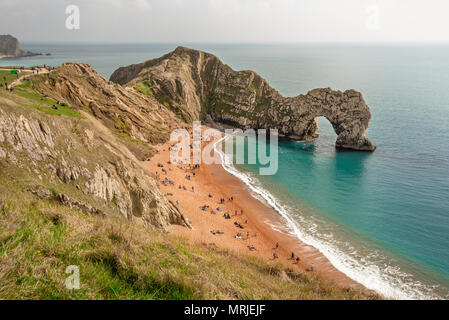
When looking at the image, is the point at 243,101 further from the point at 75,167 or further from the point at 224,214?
the point at 75,167

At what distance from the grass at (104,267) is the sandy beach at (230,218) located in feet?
41.6

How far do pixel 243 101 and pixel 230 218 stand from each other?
5095 cm

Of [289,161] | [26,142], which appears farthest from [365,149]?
[26,142]

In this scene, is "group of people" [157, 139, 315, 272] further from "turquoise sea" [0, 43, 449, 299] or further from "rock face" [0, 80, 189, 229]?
"rock face" [0, 80, 189, 229]

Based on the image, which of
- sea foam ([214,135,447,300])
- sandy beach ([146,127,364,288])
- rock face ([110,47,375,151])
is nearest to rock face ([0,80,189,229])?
sandy beach ([146,127,364,288])

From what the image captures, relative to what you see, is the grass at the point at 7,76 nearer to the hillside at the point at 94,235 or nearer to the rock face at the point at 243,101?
the hillside at the point at 94,235

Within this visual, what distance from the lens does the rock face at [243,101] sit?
66.6 m

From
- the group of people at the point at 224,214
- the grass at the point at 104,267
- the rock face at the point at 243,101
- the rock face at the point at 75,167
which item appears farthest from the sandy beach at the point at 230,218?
the rock face at the point at 243,101

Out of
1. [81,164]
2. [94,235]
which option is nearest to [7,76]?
[81,164]

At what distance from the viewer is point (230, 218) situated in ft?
120

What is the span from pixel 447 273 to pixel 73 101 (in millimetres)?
57578

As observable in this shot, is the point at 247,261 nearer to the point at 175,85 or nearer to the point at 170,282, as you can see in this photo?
the point at 170,282

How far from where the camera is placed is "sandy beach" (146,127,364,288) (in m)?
28.8

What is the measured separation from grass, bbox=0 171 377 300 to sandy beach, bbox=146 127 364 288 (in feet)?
41.6
